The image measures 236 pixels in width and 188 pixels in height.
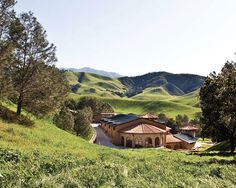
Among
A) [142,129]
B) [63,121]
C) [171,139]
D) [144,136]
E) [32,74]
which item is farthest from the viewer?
[171,139]

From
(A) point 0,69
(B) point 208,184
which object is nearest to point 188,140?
(A) point 0,69

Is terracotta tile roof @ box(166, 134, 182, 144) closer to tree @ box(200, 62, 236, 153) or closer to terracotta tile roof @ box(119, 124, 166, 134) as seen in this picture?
terracotta tile roof @ box(119, 124, 166, 134)

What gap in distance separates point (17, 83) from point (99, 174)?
87.8 ft

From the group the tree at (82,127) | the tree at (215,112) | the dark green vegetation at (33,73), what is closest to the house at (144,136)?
the tree at (82,127)

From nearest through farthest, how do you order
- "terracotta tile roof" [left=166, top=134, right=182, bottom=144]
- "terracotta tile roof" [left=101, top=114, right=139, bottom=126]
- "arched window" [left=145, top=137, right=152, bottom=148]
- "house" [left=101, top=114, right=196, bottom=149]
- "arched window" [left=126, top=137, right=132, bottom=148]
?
"arched window" [left=145, top=137, right=152, bottom=148], "house" [left=101, top=114, right=196, bottom=149], "arched window" [left=126, top=137, right=132, bottom=148], "terracotta tile roof" [left=166, top=134, right=182, bottom=144], "terracotta tile roof" [left=101, top=114, right=139, bottom=126]

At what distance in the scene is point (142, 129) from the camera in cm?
8938

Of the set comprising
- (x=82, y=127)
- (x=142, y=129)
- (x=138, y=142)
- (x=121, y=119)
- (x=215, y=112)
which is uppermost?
(x=215, y=112)

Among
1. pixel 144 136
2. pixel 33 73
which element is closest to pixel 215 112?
pixel 33 73

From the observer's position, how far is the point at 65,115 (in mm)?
77250

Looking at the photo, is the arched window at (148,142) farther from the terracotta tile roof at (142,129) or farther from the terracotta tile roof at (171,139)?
the terracotta tile roof at (171,139)

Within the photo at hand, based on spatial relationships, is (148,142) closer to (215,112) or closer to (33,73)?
(215,112)

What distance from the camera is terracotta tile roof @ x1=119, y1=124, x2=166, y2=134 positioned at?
8803cm

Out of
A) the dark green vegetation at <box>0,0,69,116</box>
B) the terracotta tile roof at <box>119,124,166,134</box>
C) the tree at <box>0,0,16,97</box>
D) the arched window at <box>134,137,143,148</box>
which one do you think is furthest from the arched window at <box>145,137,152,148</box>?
the tree at <box>0,0,16,97</box>

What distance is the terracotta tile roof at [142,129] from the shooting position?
88.0 m
